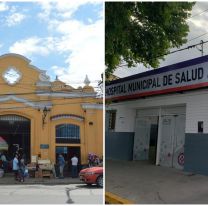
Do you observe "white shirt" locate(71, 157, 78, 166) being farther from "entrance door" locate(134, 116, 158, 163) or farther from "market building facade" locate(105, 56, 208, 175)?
"entrance door" locate(134, 116, 158, 163)

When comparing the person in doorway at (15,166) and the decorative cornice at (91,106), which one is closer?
the decorative cornice at (91,106)

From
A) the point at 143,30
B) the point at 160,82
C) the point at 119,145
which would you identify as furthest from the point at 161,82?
the point at 119,145

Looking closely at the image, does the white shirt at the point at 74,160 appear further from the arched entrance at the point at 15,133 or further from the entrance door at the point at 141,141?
the entrance door at the point at 141,141

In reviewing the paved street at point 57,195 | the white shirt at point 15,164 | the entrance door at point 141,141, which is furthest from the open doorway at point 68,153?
the entrance door at point 141,141

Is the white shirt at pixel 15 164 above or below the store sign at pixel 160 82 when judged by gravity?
below

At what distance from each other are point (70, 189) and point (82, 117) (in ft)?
9.67

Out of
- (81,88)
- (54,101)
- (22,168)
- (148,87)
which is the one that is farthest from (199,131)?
(22,168)

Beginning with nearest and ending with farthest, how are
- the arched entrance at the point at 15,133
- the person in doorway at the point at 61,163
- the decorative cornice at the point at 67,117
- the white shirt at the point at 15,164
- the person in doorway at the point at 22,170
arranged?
the person in doorway at the point at 61,163 < the decorative cornice at the point at 67,117 < the person in doorway at the point at 22,170 < the white shirt at the point at 15,164 < the arched entrance at the point at 15,133

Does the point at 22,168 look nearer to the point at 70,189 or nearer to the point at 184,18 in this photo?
the point at 70,189

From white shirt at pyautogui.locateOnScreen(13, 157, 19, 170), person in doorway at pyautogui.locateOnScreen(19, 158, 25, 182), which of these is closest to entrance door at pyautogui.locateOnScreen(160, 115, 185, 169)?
person in doorway at pyautogui.locateOnScreen(19, 158, 25, 182)

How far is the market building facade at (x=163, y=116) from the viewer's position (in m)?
11.2

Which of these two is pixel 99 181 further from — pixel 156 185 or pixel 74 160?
pixel 156 185

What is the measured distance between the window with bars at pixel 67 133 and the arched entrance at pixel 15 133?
1599 millimetres

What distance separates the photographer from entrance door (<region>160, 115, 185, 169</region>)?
1236 cm
